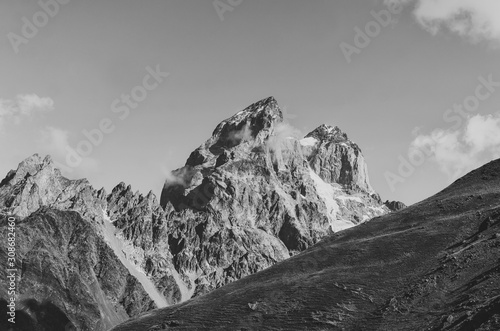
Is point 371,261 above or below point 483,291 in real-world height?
above

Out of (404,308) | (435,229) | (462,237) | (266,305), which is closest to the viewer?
(404,308)

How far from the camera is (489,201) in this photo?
114m

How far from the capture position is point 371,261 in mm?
99938

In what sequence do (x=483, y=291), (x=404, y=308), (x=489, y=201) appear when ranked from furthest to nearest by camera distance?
(x=489, y=201) → (x=404, y=308) → (x=483, y=291)

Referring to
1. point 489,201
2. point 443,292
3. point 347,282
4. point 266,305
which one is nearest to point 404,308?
point 443,292

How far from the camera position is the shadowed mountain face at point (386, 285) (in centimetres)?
7056

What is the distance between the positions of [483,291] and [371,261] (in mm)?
32579

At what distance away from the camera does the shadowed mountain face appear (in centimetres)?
7056

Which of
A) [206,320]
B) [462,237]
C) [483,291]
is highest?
[206,320]

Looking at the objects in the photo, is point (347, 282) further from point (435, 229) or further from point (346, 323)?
point (435, 229)

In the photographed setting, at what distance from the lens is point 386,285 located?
85.4 meters

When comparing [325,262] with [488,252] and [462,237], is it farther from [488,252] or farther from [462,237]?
[488,252]

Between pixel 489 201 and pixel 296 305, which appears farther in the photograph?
pixel 489 201

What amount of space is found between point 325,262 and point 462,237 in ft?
94.2
